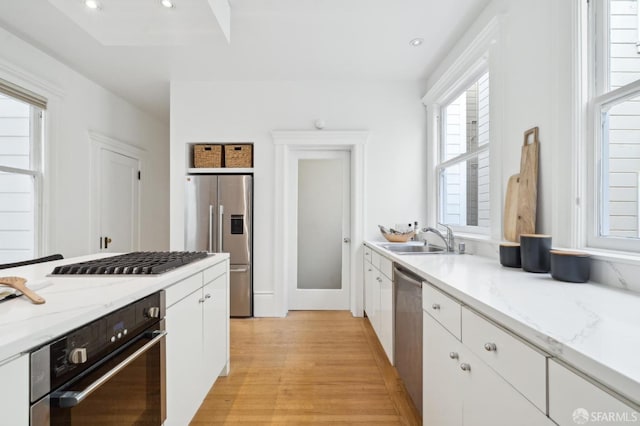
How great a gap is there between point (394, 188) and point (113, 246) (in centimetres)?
377

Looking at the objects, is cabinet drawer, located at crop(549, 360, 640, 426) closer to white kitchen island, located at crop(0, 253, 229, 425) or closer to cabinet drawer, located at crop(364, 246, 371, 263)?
white kitchen island, located at crop(0, 253, 229, 425)

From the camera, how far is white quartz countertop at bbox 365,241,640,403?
21.5 inches

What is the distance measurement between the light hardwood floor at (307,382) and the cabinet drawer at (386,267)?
28.7 inches

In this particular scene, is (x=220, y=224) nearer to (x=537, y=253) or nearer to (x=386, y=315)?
(x=386, y=315)

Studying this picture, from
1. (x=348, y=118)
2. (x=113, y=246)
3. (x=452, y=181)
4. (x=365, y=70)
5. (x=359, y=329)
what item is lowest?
(x=359, y=329)

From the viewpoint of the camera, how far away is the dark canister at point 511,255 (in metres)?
1.58

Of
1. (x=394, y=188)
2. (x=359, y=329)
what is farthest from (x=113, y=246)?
(x=394, y=188)

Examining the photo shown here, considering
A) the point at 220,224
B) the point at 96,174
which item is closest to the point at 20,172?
the point at 96,174

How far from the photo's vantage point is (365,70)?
3.28 m

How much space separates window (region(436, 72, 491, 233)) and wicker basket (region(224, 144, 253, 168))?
7.19ft

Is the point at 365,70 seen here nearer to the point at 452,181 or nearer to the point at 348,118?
the point at 348,118

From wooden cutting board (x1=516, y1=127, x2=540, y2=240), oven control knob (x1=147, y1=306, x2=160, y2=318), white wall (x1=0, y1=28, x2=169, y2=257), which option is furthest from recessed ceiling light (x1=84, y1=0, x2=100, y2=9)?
wooden cutting board (x1=516, y1=127, x2=540, y2=240)

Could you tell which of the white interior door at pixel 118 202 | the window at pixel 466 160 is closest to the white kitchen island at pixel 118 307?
the window at pixel 466 160

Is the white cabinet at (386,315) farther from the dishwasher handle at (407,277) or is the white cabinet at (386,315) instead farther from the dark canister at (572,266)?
the dark canister at (572,266)
